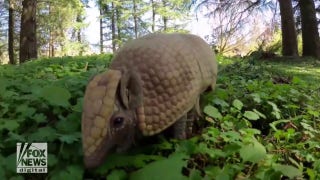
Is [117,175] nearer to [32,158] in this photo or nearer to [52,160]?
[52,160]

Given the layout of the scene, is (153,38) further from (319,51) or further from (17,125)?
(319,51)

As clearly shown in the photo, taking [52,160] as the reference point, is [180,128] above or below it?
above

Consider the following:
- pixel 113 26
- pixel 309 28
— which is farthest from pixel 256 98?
pixel 113 26

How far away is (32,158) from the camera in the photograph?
2152mm

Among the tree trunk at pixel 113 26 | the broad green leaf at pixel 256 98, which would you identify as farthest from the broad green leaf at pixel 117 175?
the tree trunk at pixel 113 26

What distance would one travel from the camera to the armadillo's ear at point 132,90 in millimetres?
2023

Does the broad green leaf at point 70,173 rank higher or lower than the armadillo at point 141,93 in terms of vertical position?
lower

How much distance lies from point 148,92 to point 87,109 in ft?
1.27

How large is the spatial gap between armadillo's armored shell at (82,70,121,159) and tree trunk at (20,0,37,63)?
1016 cm

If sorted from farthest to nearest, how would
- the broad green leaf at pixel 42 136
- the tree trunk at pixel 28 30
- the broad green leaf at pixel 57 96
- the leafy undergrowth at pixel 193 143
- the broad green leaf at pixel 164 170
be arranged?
the tree trunk at pixel 28 30
the broad green leaf at pixel 57 96
the broad green leaf at pixel 42 136
the leafy undergrowth at pixel 193 143
the broad green leaf at pixel 164 170

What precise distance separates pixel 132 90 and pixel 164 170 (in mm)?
484

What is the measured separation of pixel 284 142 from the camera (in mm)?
2863

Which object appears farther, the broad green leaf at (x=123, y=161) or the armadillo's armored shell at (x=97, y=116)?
the broad green leaf at (x=123, y=161)

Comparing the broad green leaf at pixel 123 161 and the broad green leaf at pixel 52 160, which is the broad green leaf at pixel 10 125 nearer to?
the broad green leaf at pixel 52 160
